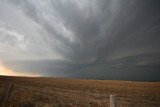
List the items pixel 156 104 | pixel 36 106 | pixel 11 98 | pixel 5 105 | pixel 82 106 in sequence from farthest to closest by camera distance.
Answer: pixel 82 106 < pixel 11 98 < pixel 36 106 < pixel 5 105 < pixel 156 104

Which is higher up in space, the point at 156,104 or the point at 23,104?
the point at 156,104

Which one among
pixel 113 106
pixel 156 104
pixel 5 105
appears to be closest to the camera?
pixel 113 106

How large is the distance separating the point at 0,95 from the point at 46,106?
5.31 metres

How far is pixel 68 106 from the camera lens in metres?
12.7

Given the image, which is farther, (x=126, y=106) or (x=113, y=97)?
(x=126, y=106)

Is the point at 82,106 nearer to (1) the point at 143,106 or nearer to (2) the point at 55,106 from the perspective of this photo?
(2) the point at 55,106

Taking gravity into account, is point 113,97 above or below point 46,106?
above

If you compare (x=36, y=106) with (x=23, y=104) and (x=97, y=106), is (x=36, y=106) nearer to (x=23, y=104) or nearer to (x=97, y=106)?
(x=23, y=104)

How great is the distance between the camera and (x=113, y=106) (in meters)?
6.18

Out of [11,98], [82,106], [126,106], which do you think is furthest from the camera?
[82,106]

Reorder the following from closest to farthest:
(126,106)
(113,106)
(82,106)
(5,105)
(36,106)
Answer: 1. (113,106)
2. (126,106)
3. (5,105)
4. (36,106)
5. (82,106)

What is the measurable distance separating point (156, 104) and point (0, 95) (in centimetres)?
1207

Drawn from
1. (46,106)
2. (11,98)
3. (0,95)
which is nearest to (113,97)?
(46,106)

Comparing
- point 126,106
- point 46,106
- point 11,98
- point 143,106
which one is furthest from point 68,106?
point 143,106
